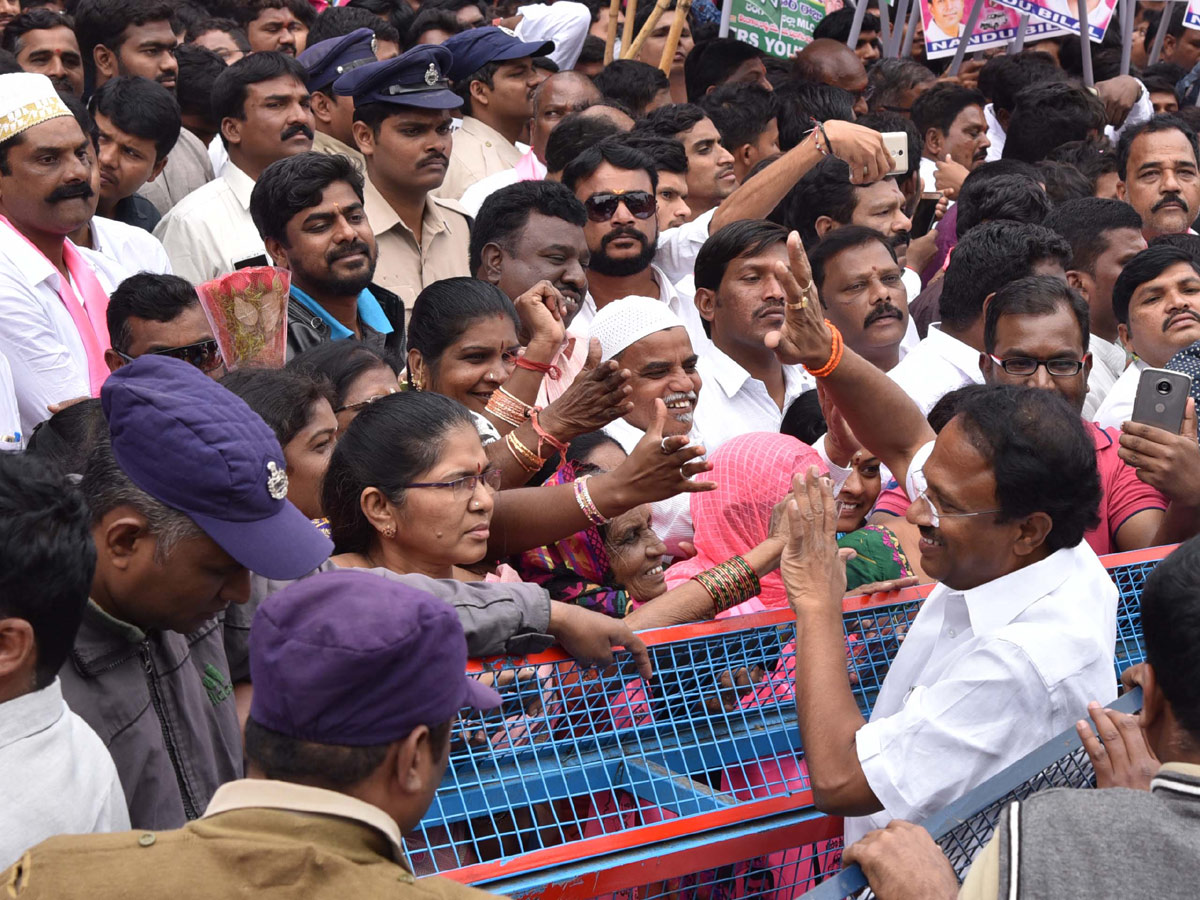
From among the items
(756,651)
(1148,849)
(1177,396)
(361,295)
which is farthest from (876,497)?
(1148,849)

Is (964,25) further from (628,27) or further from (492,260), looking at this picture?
(492,260)

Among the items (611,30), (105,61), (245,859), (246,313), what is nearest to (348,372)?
(246,313)

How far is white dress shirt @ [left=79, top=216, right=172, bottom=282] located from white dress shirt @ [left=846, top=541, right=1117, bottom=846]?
3214 mm

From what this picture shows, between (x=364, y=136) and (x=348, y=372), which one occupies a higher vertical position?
(x=348, y=372)

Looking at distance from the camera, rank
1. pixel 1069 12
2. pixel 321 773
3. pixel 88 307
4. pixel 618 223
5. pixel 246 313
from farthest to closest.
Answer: pixel 1069 12 → pixel 618 223 → pixel 88 307 → pixel 246 313 → pixel 321 773

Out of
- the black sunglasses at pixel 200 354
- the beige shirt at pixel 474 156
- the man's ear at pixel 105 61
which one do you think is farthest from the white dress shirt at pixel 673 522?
the man's ear at pixel 105 61

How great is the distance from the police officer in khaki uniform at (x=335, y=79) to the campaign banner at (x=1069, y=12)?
16.6ft

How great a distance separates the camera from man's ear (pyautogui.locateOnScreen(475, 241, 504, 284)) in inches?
198

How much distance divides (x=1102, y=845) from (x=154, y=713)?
1461 millimetres

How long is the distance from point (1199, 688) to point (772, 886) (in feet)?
4.71

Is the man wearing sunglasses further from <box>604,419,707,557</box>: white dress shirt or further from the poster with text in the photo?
the poster with text

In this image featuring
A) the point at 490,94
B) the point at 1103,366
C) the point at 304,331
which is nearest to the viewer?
the point at 304,331

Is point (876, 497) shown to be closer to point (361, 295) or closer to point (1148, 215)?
point (361, 295)

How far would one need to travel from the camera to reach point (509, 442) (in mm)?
3680
